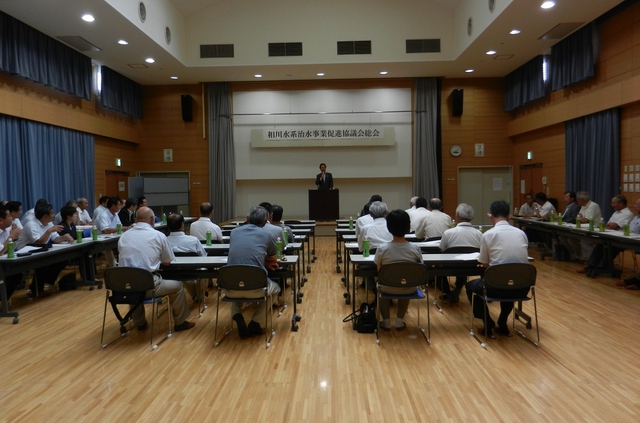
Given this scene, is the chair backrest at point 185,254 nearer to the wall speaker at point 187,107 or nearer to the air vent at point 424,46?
the air vent at point 424,46

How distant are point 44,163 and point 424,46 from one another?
30.7ft

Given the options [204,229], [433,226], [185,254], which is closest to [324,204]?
[433,226]

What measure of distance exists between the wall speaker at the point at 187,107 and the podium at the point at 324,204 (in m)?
5.29

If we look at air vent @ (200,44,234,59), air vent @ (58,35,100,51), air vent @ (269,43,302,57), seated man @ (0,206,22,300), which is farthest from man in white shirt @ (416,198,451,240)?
air vent @ (58,35,100,51)

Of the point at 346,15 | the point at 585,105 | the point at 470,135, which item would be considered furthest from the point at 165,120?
the point at 585,105

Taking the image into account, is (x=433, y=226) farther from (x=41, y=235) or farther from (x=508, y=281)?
(x=41, y=235)

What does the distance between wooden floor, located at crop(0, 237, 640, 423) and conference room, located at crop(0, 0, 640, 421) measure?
2cm

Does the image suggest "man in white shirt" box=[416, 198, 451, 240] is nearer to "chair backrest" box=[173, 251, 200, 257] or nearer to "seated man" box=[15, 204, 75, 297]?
"chair backrest" box=[173, 251, 200, 257]

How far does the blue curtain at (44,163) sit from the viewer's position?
8422 mm

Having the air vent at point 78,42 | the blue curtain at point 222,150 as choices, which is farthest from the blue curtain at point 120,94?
the blue curtain at point 222,150

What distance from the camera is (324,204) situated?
11.1 metres

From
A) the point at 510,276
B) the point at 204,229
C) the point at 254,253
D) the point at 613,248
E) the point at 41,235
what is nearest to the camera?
the point at 510,276

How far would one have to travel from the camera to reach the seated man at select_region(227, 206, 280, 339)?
4.43 metres

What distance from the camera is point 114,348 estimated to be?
4.38 m
